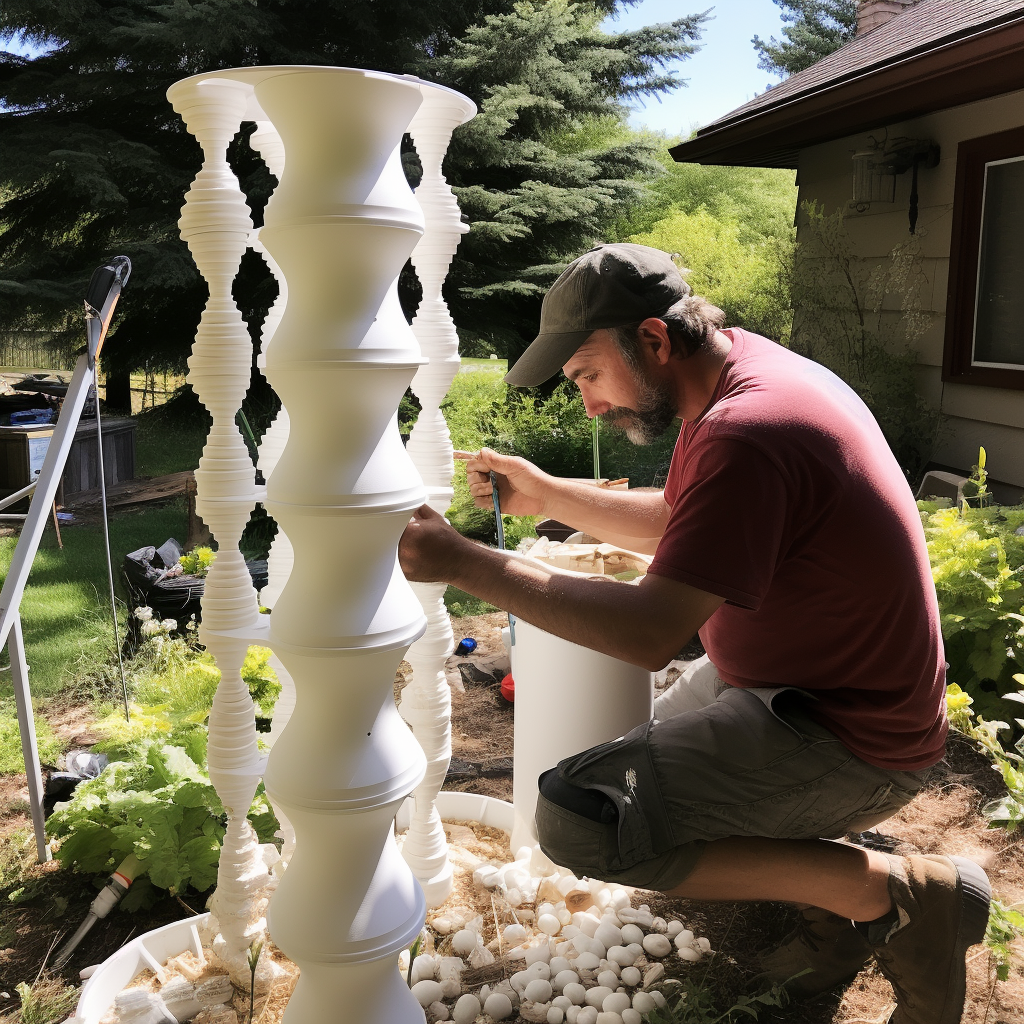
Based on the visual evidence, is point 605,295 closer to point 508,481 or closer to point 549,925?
point 508,481

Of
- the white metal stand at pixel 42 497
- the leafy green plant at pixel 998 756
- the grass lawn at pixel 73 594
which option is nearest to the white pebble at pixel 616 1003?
the leafy green plant at pixel 998 756

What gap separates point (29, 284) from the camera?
328 inches

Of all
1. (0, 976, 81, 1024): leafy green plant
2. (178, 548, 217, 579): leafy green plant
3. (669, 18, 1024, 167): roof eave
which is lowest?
(0, 976, 81, 1024): leafy green plant

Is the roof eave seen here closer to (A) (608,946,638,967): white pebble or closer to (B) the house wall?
(B) the house wall

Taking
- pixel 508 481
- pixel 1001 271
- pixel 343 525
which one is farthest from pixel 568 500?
pixel 1001 271

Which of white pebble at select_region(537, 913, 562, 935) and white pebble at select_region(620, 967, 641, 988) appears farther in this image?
white pebble at select_region(537, 913, 562, 935)

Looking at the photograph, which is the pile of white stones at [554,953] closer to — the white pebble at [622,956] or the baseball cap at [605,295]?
the white pebble at [622,956]

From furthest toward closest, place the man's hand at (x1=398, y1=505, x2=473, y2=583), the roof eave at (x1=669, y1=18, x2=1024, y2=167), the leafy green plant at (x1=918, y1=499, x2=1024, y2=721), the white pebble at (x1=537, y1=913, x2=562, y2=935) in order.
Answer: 1. the roof eave at (x1=669, y1=18, x2=1024, y2=167)
2. the leafy green plant at (x1=918, y1=499, x2=1024, y2=721)
3. the white pebble at (x1=537, y1=913, x2=562, y2=935)
4. the man's hand at (x1=398, y1=505, x2=473, y2=583)

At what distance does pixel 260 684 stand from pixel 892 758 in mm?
2111

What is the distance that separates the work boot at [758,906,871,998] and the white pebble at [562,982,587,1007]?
1.26 feet

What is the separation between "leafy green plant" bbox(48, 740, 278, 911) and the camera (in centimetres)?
231

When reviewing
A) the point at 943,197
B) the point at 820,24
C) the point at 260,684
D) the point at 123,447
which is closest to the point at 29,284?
the point at 123,447

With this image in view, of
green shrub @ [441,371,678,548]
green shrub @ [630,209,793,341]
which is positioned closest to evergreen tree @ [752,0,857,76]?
green shrub @ [630,209,793,341]

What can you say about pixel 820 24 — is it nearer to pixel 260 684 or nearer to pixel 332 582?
pixel 260 684
